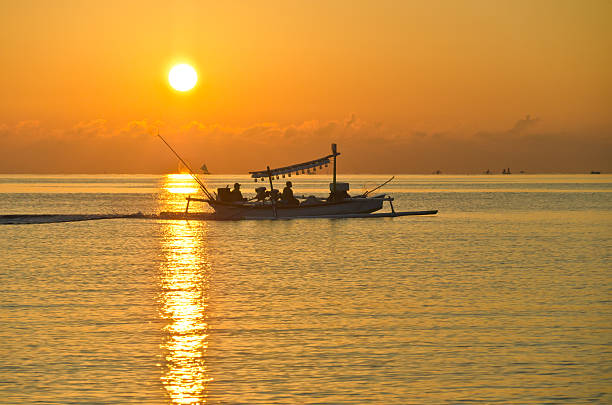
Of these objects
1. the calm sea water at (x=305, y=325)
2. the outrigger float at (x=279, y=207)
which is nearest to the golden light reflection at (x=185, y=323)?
the calm sea water at (x=305, y=325)

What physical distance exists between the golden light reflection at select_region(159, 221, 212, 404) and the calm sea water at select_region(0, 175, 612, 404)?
6 cm

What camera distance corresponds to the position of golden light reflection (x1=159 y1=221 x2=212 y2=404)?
1464 cm

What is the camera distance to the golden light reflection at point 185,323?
14.6m

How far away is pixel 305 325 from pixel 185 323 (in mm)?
2987

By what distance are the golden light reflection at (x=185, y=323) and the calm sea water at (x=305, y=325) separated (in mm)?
63

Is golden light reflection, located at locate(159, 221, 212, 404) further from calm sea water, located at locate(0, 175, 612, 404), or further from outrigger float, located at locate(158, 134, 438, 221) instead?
outrigger float, located at locate(158, 134, 438, 221)

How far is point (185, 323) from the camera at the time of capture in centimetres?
2070

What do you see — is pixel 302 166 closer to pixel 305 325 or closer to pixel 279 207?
pixel 279 207

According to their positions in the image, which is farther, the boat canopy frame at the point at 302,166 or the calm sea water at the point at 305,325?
the boat canopy frame at the point at 302,166

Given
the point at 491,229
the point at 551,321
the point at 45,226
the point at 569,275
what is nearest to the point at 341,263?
the point at 569,275

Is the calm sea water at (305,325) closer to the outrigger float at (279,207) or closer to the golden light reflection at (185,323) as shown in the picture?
the golden light reflection at (185,323)

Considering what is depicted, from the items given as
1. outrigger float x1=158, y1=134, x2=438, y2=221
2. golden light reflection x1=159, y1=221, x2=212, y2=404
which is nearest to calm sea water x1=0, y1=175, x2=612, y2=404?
golden light reflection x1=159, y1=221, x2=212, y2=404

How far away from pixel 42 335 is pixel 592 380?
11839 mm

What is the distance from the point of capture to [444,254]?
4044cm
